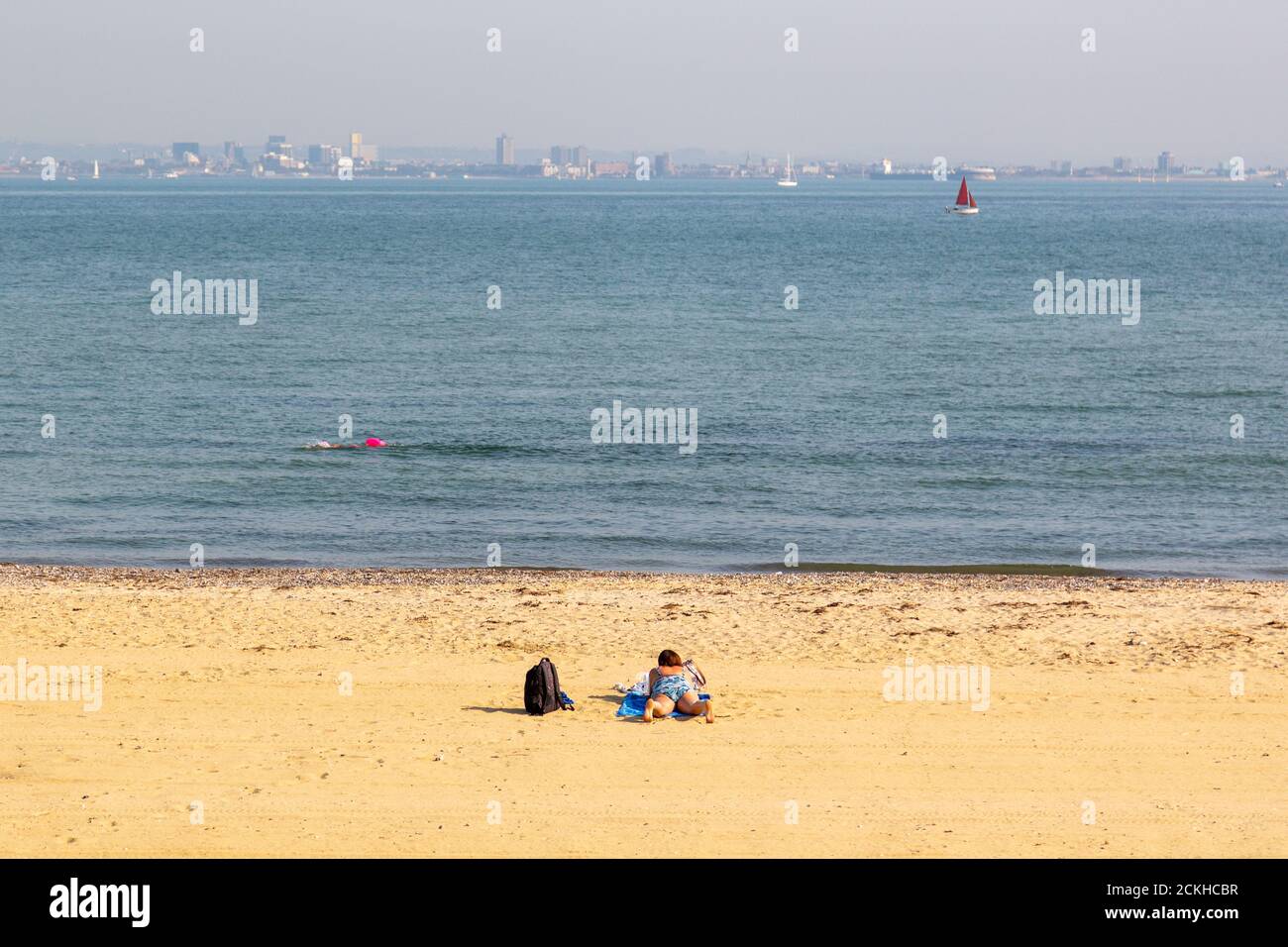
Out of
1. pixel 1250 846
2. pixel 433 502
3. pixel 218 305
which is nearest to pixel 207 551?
pixel 433 502

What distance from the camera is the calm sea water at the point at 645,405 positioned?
90.1ft

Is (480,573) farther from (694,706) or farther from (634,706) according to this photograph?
(694,706)

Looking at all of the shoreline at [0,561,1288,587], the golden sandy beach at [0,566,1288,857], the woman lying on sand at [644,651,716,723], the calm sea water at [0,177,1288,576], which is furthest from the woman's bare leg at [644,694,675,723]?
the calm sea water at [0,177,1288,576]

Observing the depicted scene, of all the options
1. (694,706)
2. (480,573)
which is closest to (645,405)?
(480,573)

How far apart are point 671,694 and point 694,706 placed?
0.90ft

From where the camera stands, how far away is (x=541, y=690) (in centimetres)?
1502

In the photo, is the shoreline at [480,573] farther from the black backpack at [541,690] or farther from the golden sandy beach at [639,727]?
the black backpack at [541,690]

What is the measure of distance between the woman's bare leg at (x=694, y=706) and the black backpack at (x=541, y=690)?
4.45 feet

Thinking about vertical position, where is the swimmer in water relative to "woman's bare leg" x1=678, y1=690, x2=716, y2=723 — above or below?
above

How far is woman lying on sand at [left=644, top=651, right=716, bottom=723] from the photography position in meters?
14.9

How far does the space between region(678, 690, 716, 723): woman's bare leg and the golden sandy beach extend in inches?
12.0

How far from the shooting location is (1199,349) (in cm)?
5334

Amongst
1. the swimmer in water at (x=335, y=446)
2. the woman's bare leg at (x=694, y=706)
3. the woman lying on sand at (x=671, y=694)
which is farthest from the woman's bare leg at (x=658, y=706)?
the swimmer in water at (x=335, y=446)

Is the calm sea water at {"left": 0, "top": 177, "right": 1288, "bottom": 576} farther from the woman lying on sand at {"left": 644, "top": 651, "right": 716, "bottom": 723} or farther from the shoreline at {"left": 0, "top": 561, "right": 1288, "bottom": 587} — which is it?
the woman lying on sand at {"left": 644, "top": 651, "right": 716, "bottom": 723}
